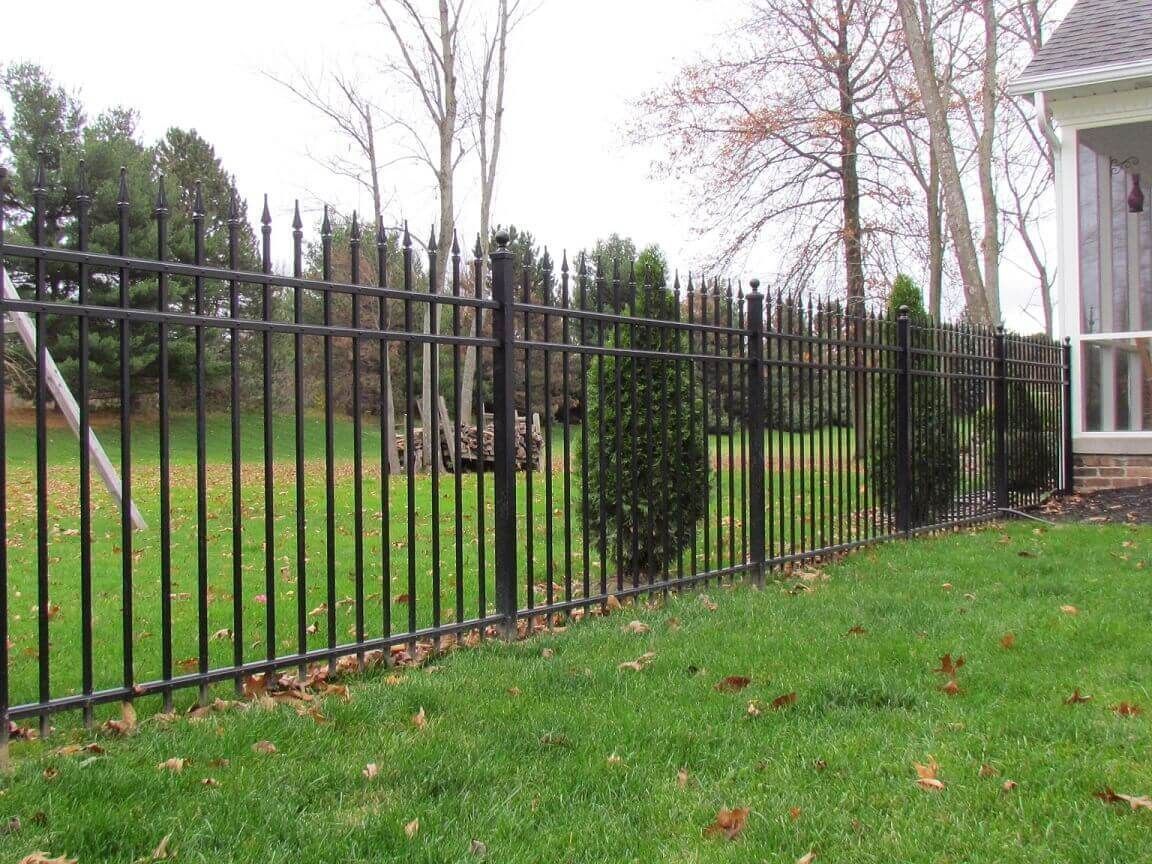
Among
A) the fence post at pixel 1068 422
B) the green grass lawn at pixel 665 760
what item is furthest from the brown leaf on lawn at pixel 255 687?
the fence post at pixel 1068 422

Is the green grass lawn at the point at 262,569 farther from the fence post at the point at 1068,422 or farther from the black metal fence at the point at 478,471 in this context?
the fence post at the point at 1068,422

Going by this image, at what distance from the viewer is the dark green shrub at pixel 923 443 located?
852 centimetres

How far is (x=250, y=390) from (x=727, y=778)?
105 feet

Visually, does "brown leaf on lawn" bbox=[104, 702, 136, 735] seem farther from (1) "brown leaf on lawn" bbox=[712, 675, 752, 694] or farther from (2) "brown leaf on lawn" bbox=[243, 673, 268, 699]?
(1) "brown leaf on lawn" bbox=[712, 675, 752, 694]

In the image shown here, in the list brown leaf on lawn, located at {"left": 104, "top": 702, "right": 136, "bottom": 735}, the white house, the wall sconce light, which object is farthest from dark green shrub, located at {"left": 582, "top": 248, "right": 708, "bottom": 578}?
the wall sconce light

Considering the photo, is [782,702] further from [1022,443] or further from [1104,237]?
[1104,237]

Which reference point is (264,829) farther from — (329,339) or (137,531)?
(137,531)

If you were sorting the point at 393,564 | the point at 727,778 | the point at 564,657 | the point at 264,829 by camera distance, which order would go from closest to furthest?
the point at 264,829 < the point at 727,778 < the point at 564,657 < the point at 393,564

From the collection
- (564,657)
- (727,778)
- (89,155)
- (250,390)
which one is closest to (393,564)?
(564,657)

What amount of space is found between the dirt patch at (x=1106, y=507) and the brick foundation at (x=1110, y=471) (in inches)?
8.8

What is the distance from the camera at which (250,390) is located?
32.7 m

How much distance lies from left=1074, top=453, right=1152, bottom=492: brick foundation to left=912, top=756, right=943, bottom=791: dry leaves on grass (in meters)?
9.65

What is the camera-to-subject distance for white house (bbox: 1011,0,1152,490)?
11.2 meters

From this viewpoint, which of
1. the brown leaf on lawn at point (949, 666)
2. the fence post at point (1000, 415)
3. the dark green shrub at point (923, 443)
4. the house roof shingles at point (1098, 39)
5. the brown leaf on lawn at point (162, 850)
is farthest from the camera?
the house roof shingles at point (1098, 39)
